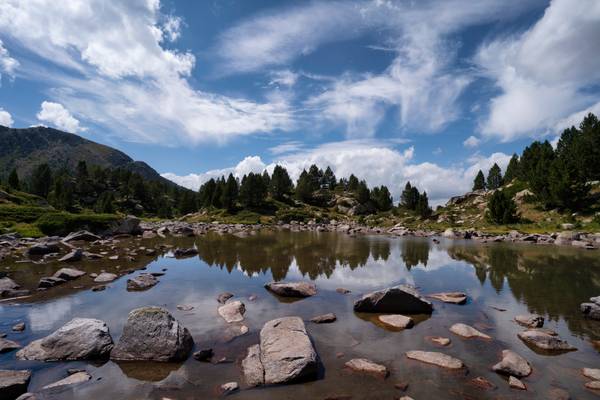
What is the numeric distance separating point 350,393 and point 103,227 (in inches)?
2309

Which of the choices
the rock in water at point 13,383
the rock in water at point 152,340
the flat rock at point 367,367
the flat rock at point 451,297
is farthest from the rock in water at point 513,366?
the rock in water at point 13,383

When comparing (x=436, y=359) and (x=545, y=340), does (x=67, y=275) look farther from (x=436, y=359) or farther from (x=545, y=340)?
(x=545, y=340)

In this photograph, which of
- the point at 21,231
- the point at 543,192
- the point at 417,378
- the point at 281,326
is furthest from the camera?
the point at 543,192

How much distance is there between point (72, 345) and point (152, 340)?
2.76 metres

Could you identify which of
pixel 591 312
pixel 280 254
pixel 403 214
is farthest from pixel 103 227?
pixel 403 214

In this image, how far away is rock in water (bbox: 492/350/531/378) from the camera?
33.8 ft

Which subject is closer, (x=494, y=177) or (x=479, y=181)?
(x=494, y=177)

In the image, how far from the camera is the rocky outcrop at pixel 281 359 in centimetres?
974

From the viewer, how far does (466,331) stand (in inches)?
543

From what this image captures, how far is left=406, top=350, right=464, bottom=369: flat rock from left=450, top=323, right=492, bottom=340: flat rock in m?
2.78

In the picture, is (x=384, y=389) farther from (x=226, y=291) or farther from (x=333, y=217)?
(x=333, y=217)

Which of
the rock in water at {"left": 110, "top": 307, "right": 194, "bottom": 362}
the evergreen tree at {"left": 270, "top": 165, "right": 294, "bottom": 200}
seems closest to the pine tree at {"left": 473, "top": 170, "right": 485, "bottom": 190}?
the evergreen tree at {"left": 270, "top": 165, "right": 294, "bottom": 200}

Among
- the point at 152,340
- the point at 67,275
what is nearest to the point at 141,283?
the point at 67,275

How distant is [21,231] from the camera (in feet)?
150
